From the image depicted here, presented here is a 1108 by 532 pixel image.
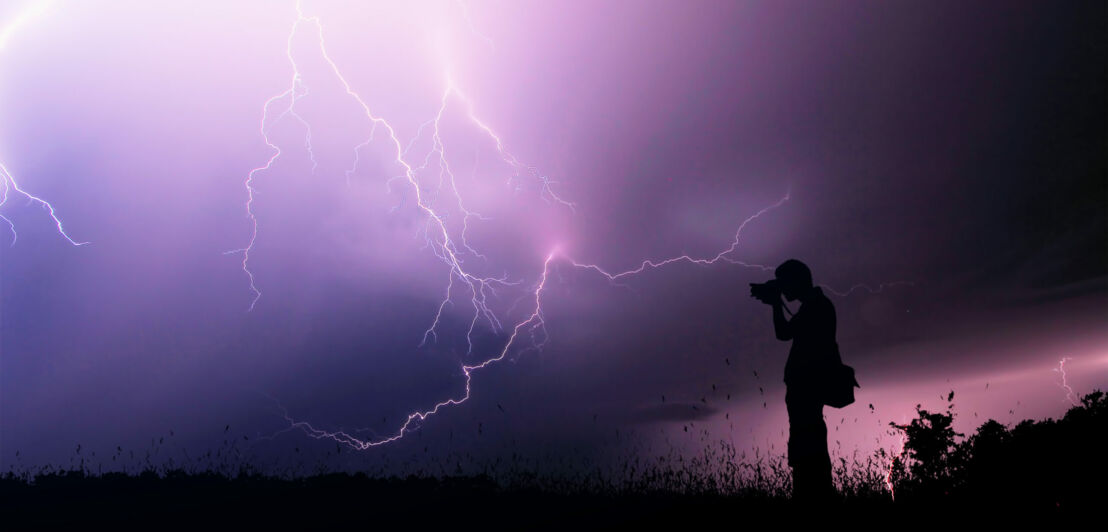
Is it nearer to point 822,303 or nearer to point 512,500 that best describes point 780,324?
point 822,303

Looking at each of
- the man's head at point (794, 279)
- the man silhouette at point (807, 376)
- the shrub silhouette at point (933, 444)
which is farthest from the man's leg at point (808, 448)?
the shrub silhouette at point (933, 444)

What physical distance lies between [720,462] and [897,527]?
2793 mm

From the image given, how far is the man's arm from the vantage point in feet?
17.9

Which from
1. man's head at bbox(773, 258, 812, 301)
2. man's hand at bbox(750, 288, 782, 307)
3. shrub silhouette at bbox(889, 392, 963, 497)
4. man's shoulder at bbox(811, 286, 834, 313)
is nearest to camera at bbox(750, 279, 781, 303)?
man's hand at bbox(750, 288, 782, 307)

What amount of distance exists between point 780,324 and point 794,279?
486 mm

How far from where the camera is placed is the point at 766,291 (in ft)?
19.1

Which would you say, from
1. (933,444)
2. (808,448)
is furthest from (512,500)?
(933,444)

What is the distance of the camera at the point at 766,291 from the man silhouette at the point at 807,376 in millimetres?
242

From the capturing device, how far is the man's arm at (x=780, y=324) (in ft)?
17.9

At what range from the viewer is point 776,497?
595 cm

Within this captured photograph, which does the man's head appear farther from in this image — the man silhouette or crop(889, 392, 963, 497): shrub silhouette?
crop(889, 392, 963, 497): shrub silhouette

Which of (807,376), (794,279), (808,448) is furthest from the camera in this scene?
(794,279)

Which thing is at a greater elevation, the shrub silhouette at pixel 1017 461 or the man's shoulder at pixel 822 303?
the man's shoulder at pixel 822 303

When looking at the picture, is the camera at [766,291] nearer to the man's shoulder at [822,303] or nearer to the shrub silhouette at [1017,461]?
the man's shoulder at [822,303]
